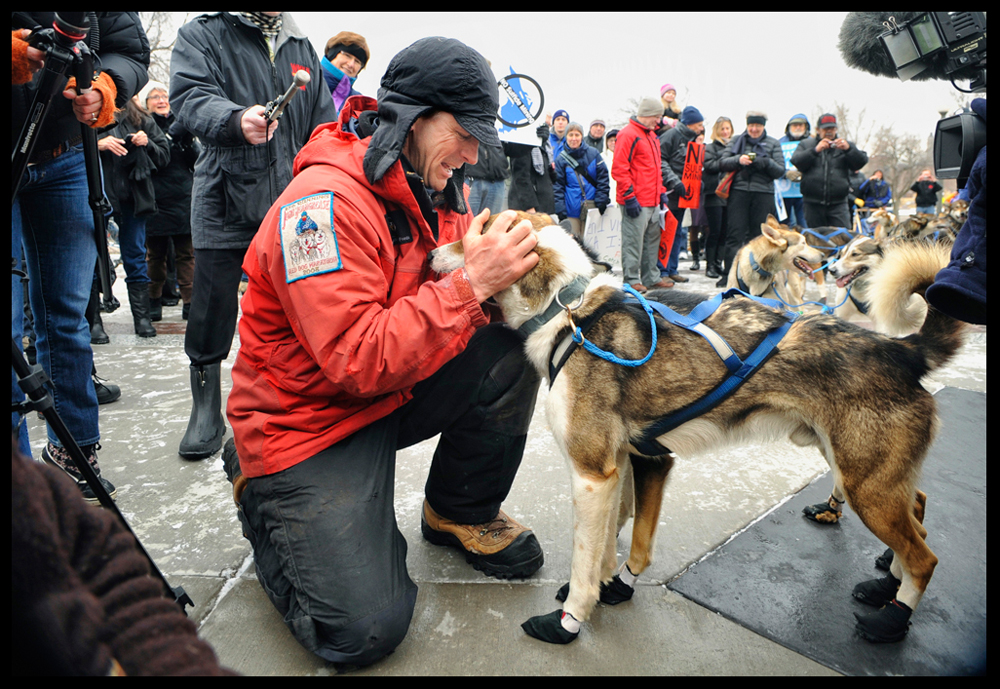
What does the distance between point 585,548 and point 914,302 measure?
4.98 ft

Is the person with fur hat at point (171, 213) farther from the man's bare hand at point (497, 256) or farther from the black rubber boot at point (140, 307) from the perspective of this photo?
the man's bare hand at point (497, 256)

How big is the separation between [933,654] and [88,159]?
3317 mm

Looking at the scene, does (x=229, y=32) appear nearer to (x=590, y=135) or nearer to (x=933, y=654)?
(x=933, y=654)

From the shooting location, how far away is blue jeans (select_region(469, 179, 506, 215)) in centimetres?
614

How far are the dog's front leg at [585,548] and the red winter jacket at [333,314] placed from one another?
0.60 m

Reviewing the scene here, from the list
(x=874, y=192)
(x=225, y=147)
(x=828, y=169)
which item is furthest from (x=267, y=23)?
(x=874, y=192)

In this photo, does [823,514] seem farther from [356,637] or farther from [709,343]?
[356,637]

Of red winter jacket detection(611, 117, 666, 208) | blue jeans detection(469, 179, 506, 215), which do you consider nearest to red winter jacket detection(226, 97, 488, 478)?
blue jeans detection(469, 179, 506, 215)

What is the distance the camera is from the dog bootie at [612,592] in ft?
6.45

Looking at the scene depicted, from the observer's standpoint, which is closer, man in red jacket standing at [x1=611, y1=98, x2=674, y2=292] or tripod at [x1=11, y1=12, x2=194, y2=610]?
tripod at [x1=11, y1=12, x2=194, y2=610]

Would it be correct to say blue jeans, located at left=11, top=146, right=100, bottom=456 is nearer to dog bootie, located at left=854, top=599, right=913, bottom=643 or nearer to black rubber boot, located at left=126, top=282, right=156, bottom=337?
dog bootie, located at left=854, top=599, right=913, bottom=643

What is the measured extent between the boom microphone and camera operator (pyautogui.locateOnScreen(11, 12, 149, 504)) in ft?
10.9

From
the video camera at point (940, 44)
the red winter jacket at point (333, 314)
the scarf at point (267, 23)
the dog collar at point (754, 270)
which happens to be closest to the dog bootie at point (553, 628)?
the red winter jacket at point (333, 314)
